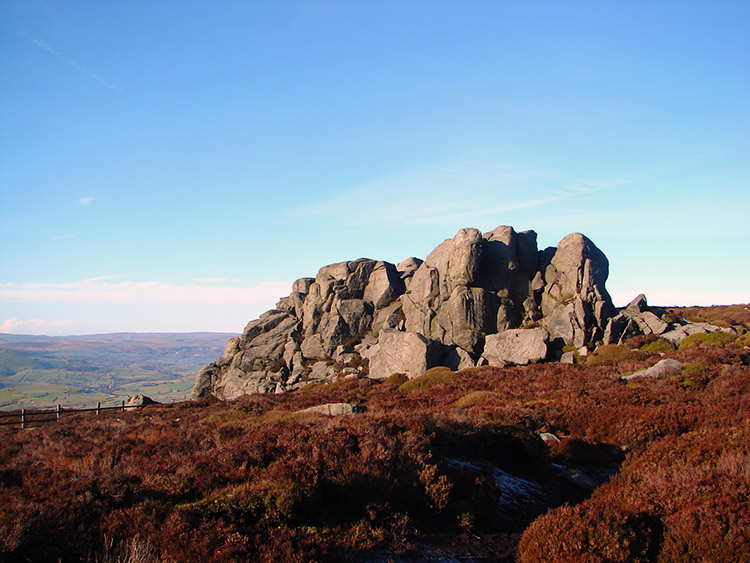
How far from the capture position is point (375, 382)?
41562 millimetres

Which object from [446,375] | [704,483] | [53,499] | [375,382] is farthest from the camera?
[375,382]

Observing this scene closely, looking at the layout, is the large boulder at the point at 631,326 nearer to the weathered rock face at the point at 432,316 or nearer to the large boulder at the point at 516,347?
the weathered rock face at the point at 432,316

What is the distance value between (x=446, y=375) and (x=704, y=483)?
94.8 ft

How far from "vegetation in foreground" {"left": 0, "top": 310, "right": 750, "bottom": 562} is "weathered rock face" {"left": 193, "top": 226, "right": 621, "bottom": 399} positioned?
27.0 metres

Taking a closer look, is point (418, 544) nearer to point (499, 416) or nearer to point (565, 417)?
point (499, 416)

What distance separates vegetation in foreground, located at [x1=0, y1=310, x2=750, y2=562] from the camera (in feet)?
22.5

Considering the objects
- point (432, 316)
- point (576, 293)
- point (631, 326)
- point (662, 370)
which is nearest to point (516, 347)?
point (576, 293)

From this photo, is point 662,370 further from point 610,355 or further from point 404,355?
point 404,355

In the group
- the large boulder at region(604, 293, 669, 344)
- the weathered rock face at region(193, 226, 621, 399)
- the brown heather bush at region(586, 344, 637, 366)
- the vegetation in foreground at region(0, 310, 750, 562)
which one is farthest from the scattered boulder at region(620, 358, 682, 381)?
the large boulder at region(604, 293, 669, 344)

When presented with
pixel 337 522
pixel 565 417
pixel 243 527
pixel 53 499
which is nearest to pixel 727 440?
pixel 565 417

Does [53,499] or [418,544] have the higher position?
[53,499]

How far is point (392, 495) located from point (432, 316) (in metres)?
41.3

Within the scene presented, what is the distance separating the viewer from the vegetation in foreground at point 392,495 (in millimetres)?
6859

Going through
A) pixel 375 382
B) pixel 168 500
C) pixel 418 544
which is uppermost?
pixel 168 500
